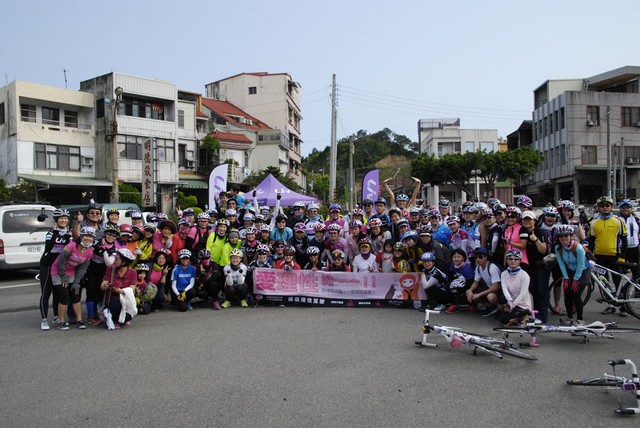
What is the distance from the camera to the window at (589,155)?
143ft

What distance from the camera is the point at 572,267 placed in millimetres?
7691

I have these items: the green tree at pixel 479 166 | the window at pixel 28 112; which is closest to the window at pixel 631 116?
the green tree at pixel 479 166

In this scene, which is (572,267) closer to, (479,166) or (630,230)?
(630,230)

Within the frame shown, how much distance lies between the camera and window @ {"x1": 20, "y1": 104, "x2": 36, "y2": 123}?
33031mm

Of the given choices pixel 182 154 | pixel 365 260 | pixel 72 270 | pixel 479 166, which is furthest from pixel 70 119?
pixel 365 260

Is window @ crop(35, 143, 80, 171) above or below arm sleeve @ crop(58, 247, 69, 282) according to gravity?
above

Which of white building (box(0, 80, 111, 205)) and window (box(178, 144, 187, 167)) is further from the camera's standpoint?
window (box(178, 144, 187, 167))

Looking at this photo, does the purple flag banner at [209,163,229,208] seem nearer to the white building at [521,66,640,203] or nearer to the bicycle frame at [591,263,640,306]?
the bicycle frame at [591,263,640,306]

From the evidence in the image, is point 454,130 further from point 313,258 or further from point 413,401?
point 413,401

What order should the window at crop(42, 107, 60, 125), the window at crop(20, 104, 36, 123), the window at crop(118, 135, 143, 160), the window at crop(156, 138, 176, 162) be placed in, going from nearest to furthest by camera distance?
the window at crop(20, 104, 36, 123), the window at crop(42, 107, 60, 125), the window at crop(118, 135, 143, 160), the window at crop(156, 138, 176, 162)

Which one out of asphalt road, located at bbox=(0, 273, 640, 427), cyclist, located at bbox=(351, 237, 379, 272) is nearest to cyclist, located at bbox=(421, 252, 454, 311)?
asphalt road, located at bbox=(0, 273, 640, 427)

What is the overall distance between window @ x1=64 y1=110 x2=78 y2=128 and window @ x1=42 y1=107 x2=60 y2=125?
629mm

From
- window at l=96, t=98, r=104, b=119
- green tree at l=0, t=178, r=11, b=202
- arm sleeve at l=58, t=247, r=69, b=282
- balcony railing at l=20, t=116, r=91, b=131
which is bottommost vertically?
arm sleeve at l=58, t=247, r=69, b=282

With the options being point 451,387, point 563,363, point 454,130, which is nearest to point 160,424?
point 451,387
